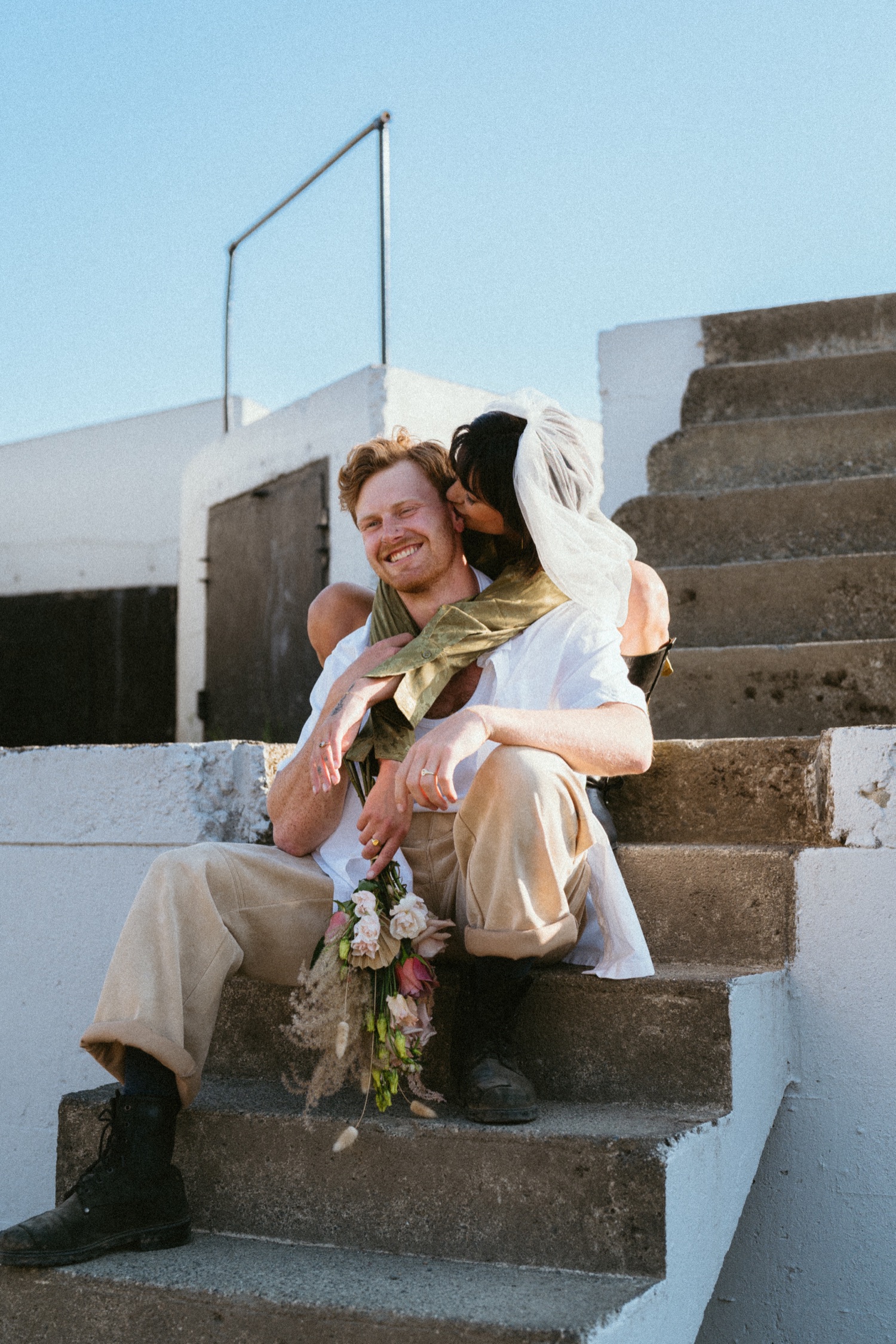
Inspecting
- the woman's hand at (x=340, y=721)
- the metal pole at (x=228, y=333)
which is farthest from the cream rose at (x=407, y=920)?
the metal pole at (x=228, y=333)

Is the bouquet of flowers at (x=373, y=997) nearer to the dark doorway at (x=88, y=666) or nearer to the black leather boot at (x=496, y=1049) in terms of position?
the black leather boot at (x=496, y=1049)

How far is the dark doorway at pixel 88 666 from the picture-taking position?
7.15m

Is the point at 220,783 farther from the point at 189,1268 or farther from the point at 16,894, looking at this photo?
the point at 189,1268

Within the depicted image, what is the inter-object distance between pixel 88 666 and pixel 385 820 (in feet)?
19.3

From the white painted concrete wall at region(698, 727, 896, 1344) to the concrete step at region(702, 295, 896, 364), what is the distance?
257cm

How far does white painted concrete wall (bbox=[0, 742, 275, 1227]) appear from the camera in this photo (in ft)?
8.38

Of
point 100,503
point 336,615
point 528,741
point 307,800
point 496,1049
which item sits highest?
point 100,503

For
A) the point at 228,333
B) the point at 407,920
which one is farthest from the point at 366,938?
the point at 228,333

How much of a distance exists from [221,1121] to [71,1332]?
1.18 ft

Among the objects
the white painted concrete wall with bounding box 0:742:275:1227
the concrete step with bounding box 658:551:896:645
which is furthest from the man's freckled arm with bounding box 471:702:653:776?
the concrete step with bounding box 658:551:896:645

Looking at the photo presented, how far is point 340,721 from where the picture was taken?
6.34ft

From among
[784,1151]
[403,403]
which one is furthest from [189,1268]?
[403,403]

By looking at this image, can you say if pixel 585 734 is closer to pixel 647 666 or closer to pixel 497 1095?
pixel 497 1095

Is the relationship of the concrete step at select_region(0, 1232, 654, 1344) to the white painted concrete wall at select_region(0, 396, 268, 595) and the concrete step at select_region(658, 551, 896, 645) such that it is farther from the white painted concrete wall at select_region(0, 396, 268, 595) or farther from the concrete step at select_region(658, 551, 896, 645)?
the white painted concrete wall at select_region(0, 396, 268, 595)
